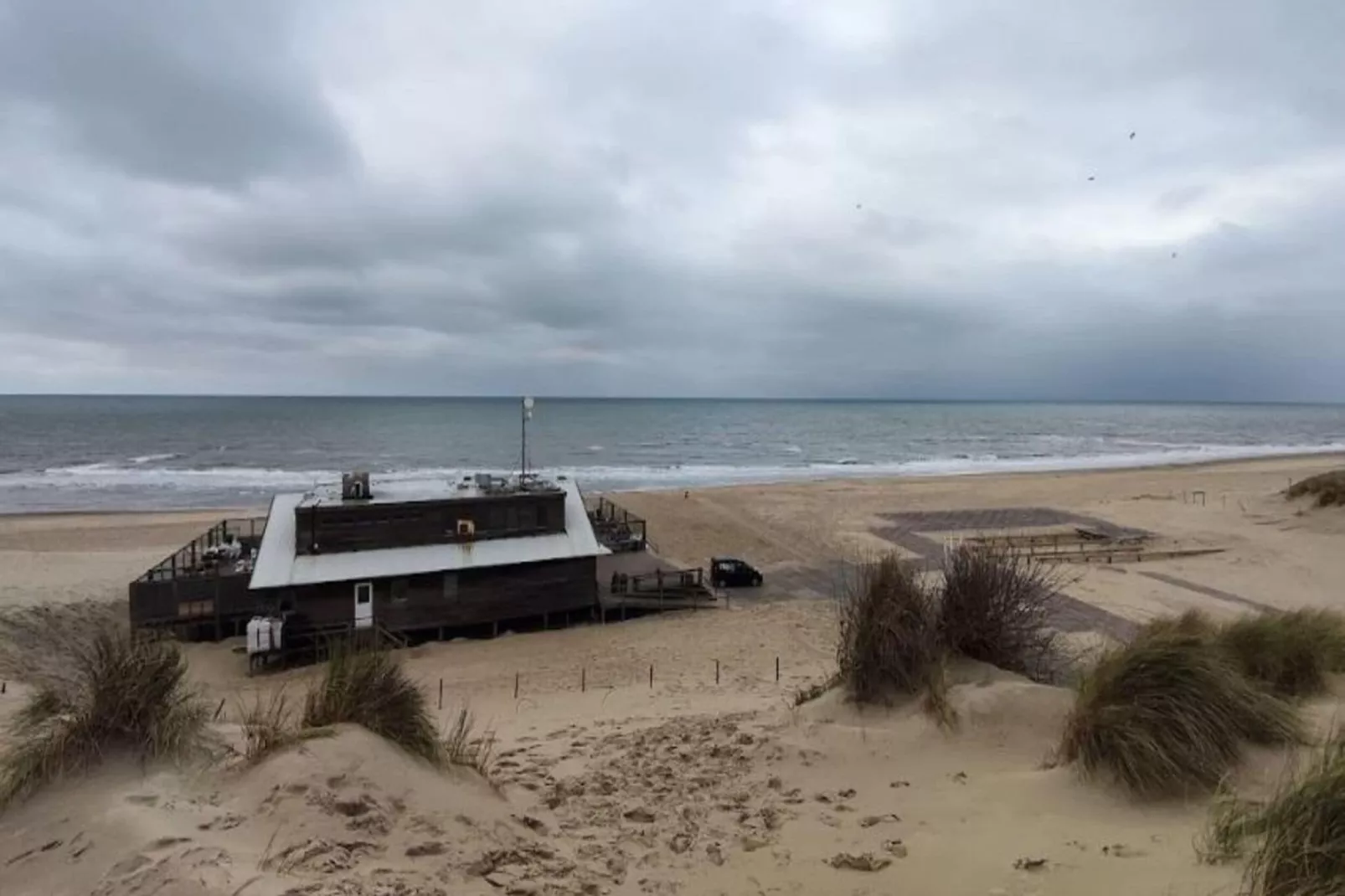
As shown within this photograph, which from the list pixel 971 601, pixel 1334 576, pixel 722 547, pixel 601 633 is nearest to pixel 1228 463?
pixel 1334 576

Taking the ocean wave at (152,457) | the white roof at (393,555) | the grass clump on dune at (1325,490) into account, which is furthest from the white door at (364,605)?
the ocean wave at (152,457)

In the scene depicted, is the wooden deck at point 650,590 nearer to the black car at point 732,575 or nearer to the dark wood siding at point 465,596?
the black car at point 732,575

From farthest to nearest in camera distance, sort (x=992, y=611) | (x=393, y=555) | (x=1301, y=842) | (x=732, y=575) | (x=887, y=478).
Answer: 1. (x=887, y=478)
2. (x=732, y=575)
3. (x=393, y=555)
4. (x=992, y=611)
5. (x=1301, y=842)

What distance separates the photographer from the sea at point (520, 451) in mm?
55188

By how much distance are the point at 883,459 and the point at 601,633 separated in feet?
202

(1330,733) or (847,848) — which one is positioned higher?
(1330,733)

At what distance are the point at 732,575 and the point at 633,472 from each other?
126ft

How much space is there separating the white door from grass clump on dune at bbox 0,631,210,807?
13.3 m

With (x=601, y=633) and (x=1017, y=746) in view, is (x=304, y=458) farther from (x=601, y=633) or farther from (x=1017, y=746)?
(x=1017, y=746)

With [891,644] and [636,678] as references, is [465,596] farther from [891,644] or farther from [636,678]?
[891,644]

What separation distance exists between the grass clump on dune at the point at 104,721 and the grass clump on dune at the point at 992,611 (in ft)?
24.6

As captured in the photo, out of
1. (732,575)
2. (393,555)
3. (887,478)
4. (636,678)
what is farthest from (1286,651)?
(887,478)

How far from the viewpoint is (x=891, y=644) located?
8648 millimetres

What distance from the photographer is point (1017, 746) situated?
756 cm
